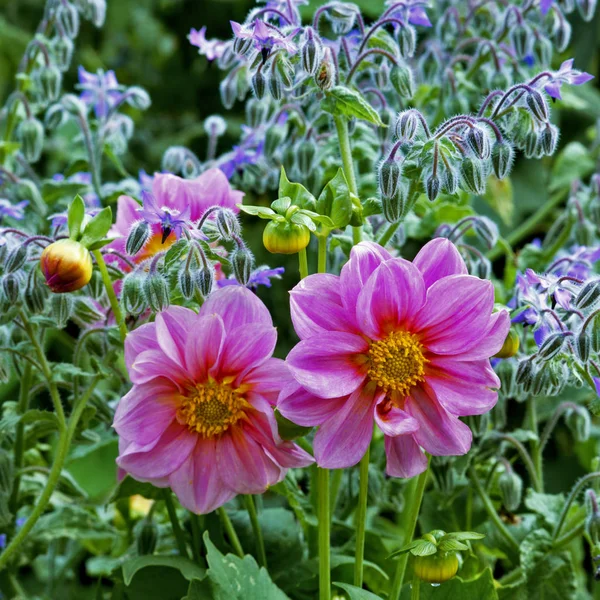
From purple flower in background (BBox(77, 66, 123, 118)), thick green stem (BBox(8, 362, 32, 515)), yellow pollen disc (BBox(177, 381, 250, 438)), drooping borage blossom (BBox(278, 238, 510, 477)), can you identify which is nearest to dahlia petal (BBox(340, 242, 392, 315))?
drooping borage blossom (BBox(278, 238, 510, 477))

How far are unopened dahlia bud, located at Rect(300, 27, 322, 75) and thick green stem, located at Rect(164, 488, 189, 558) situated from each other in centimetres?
31

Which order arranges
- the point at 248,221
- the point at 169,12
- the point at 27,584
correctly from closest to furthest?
the point at 27,584
the point at 248,221
the point at 169,12

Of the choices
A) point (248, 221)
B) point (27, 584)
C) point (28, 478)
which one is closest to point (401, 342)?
point (28, 478)

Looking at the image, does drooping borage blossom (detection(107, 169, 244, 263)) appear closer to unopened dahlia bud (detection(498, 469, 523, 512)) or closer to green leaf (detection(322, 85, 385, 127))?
green leaf (detection(322, 85, 385, 127))

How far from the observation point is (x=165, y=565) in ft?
2.20

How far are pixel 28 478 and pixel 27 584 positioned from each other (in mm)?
428

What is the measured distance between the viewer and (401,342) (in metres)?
0.57

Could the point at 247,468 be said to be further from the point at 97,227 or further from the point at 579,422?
the point at 579,422

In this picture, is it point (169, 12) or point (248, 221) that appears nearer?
point (248, 221)

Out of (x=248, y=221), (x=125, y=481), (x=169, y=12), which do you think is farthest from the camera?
(x=169, y=12)

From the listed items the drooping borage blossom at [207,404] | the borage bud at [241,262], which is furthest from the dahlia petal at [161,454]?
the borage bud at [241,262]

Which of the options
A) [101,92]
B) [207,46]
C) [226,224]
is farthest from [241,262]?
[101,92]

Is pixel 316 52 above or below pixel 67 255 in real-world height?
above

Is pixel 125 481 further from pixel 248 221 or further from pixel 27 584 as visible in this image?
pixel 248 221
